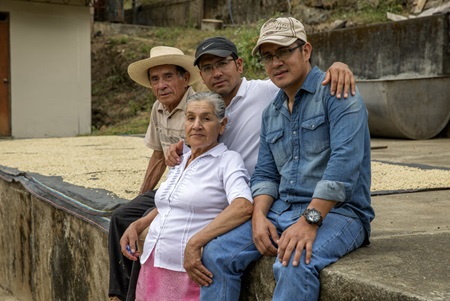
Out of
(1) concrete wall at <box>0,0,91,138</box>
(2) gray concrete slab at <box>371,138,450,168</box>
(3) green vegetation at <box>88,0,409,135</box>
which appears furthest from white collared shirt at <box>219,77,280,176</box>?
(1) concrete wall at <box>0,0,91,138</box>

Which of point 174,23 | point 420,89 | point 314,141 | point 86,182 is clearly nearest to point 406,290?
point 314,141

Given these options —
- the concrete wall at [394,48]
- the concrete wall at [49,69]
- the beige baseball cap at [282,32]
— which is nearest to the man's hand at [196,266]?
the beige baseball cap at [282,32]

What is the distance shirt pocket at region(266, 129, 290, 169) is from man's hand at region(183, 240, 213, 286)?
42 centimetres

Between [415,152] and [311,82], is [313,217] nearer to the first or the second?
[311,82]

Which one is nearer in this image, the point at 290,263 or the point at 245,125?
the point at 290,263

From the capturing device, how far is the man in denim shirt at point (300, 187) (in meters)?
2.01

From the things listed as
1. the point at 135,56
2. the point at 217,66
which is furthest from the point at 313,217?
the point at 135,56

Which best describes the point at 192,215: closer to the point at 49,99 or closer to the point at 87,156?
the point at 87,156

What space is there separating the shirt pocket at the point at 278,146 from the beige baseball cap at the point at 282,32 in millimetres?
311

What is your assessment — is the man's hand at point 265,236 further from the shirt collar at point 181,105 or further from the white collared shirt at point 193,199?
the shirt collar at point 181,105

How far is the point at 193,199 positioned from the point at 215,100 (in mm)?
378

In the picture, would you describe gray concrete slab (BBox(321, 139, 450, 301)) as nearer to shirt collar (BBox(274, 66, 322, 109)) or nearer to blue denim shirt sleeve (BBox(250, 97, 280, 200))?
blue denim shirt sleeve (BBox(250, 97, 280, 200))

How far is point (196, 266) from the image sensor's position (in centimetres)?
220

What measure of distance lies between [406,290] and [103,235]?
2.03 metres
